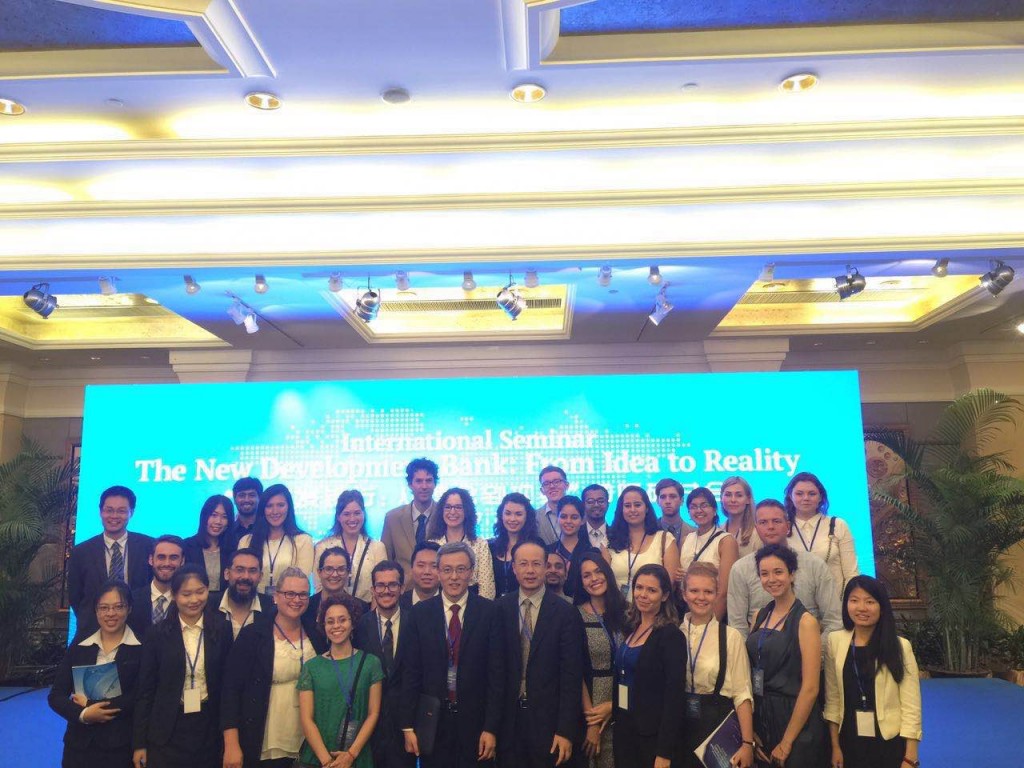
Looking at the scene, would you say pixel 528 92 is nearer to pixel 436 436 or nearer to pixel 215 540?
pixel 215 540

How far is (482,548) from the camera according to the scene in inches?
186

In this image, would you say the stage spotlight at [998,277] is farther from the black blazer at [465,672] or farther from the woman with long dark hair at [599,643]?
the black blazer at [465,672]

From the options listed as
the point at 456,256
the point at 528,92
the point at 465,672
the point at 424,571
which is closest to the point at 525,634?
the point at 465,672

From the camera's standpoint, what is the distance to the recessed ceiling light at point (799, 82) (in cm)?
377

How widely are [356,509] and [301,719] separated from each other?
5.42 ft

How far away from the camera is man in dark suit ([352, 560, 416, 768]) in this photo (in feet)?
11.5

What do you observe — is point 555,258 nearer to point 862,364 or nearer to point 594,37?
point 594,37

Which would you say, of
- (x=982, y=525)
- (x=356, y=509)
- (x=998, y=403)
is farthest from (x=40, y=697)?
(x=998, y=403)

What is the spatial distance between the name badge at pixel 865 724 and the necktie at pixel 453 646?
160 cm

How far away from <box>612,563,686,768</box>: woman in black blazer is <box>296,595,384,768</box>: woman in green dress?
3.31 ft

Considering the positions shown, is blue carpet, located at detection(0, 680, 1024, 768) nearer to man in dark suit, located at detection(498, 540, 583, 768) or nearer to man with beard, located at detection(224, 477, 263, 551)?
man with beard, located at detection(224, 477, 263, 551)

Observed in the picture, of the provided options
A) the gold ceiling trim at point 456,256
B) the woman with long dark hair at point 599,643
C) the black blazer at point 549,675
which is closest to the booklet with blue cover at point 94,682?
the black blazer at point 549,675

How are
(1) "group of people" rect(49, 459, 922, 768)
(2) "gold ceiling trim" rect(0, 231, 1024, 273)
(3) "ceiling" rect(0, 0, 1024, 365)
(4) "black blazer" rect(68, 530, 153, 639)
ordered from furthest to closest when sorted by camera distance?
1. (2) "gold ceiling trim" rect(0, 231, 1024, 273)
2. (4) "black blazer" rect(68, 530, 153, 639)
3. (3) "ceiling" rect(0, 0, 1024, 365)
4. (1) "group of people" rect(49, 459, 922, 768)

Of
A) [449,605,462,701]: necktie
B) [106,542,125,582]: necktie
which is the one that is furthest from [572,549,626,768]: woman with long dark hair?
[106,542,125,582]: necktie
